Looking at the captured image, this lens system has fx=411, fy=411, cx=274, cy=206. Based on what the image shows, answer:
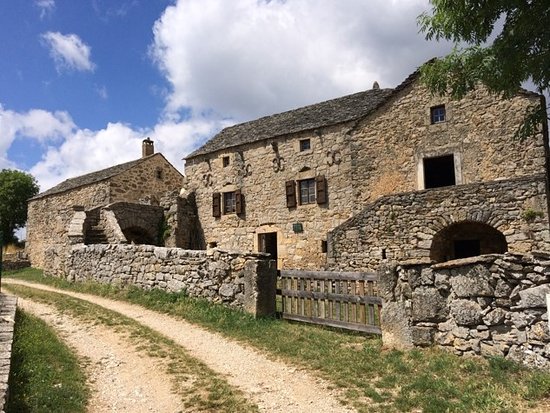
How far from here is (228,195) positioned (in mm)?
21203

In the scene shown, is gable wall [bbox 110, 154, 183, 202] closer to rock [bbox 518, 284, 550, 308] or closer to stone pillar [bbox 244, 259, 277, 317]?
stone pillar [bbox 244, 259, 277, 317]

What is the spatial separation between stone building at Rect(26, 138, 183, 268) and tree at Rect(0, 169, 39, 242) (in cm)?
1088

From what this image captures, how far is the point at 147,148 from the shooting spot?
28.9 m

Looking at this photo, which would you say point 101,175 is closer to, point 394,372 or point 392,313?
point 392,313

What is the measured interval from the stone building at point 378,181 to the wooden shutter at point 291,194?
0.06 metres

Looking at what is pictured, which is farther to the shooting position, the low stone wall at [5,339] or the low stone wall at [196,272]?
the low stone wall at [196,272]

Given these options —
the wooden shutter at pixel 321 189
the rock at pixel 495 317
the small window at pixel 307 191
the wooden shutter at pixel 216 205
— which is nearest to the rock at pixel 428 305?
the rock at pixel 495 317

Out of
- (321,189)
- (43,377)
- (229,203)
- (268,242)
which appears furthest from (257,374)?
(229,203)

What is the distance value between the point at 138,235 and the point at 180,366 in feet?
53.2

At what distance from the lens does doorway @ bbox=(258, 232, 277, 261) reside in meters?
19.8

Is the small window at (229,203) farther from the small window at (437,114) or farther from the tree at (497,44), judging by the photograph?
the tree at (497,44)

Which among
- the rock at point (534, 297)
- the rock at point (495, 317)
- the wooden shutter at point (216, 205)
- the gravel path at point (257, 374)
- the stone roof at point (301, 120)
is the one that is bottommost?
the gravel path at point (257, 374)

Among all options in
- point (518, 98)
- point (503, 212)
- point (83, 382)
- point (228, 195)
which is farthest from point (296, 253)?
point (83, 382)

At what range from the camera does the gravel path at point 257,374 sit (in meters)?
4.95
